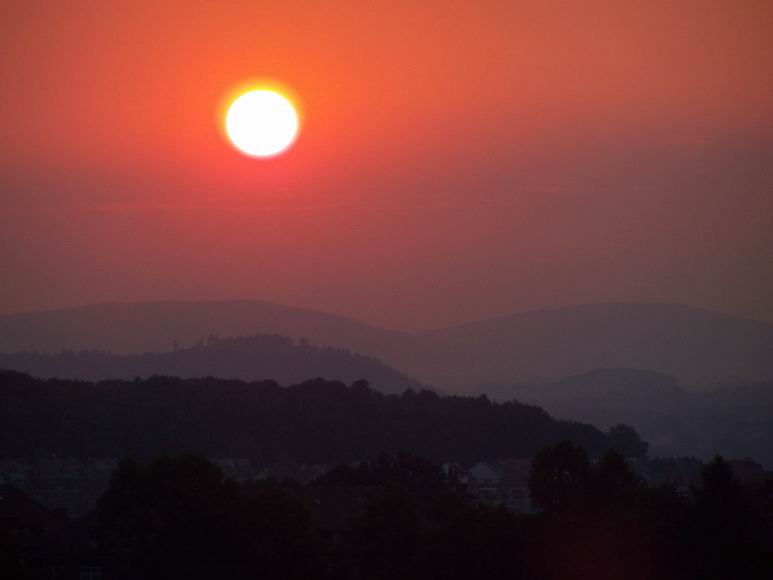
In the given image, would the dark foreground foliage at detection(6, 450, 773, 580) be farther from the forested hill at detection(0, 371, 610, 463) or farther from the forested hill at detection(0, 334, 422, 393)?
the forested hill at detection(0, 334, 422, 393)

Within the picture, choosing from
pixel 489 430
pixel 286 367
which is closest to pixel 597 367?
pixel 286 367

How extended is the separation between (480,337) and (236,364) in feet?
177

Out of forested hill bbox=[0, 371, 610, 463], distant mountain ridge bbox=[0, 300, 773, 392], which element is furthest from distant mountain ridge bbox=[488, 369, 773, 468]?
forested hill bbox=[0, 371, 610, 463]

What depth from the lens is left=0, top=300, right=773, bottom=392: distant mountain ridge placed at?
16900 centimetres

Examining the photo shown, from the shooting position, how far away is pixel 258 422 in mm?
68000

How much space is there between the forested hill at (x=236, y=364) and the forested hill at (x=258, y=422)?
64.2 meters

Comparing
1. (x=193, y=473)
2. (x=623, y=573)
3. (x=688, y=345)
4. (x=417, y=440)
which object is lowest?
(x=623, y=573)

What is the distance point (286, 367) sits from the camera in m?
148

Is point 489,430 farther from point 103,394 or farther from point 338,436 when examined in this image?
point 103,394

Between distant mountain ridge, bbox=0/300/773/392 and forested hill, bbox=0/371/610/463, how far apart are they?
89.8 meters

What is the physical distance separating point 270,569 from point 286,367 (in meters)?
126

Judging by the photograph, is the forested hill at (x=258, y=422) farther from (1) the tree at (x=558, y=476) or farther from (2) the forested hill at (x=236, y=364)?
(2) the forested hill at (x=236, y=364)

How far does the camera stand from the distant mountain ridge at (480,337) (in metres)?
169

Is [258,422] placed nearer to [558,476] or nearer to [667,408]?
[558,476]
